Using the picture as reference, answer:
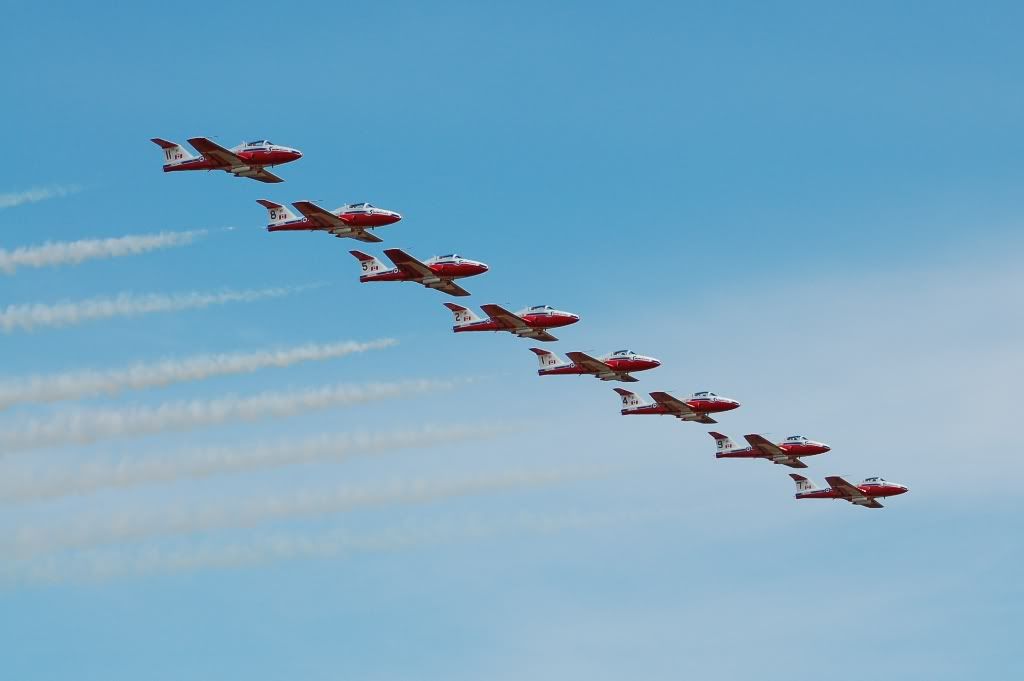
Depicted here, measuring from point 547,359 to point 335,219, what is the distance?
28038 millimetres

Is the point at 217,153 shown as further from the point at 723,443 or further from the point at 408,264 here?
the point at 723,443

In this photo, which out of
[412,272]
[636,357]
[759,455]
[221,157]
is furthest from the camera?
[759,455]

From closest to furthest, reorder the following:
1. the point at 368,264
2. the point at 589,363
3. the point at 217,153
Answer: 1. the point at 217,153
2. the point at 368,264
3. the point at 589,363

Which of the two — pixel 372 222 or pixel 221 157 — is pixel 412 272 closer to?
pixel 372 222

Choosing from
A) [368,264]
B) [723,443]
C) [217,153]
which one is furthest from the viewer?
[723,443]

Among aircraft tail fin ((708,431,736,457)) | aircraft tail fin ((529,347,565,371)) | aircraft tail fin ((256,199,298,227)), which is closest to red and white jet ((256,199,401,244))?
aircraft tail fin ((256,199,298,227))

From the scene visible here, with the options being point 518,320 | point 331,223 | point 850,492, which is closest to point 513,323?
point 518,320

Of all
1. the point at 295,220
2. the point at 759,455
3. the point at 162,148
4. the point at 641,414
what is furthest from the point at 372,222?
the point at 759,455

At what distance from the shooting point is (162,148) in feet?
475

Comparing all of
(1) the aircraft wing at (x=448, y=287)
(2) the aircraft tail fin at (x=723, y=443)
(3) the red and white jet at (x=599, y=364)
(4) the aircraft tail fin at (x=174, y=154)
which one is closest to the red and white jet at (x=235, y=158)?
(4) the aircraft tail fin at (x=174, y=154)

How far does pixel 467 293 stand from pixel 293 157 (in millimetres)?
20287

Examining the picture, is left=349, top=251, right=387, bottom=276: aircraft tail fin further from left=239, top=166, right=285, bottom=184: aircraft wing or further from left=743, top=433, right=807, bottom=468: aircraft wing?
left=743, top=433, right=807, bottom=468: aircraft wing

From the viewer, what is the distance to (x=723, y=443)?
18188 centimetres

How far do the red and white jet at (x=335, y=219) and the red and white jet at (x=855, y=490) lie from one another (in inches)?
2304
